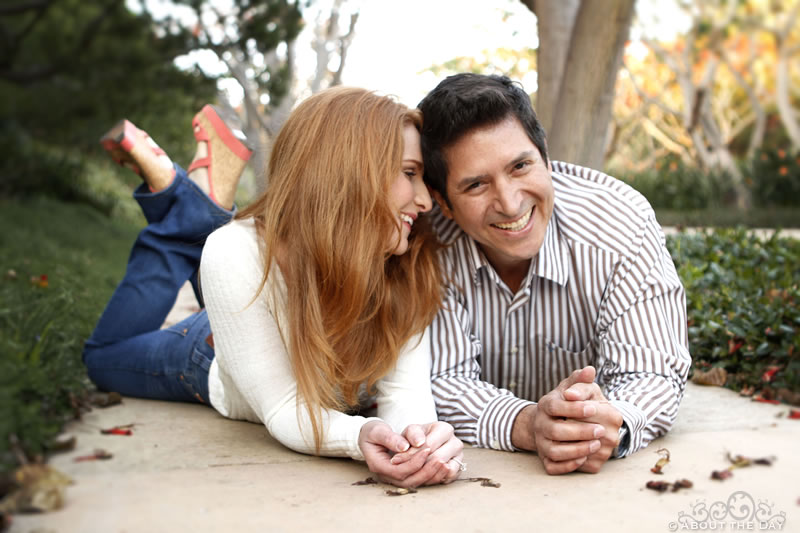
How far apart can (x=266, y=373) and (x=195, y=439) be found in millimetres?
380

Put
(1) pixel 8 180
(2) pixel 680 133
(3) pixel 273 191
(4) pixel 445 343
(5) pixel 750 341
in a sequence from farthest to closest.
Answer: (2) pixel 680 133 → (1) pixel 8 180 → (5) pixel 750 341 → (4) pixel 445 343 → (3) pixel 273 191

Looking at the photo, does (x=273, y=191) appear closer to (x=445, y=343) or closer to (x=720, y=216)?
(x=445, y=343)

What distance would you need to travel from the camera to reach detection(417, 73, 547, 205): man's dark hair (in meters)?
2.66

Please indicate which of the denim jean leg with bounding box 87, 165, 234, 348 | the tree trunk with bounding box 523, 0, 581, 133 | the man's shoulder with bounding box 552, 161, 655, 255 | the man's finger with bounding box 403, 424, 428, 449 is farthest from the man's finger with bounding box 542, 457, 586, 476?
the tree trunk with bounding box 523, 0, 581, 133

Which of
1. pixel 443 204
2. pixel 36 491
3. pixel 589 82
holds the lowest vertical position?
pixel 36 491

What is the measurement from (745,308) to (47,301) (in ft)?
12.1

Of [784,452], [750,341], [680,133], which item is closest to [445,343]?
[784,452]

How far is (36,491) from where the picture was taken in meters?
1.67

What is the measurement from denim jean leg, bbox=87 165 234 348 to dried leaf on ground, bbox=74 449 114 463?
1.39 m

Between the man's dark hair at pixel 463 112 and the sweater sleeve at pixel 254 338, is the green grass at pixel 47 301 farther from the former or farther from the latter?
the man's dark hair at pixel 463 112

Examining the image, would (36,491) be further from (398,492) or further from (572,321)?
(572,321)

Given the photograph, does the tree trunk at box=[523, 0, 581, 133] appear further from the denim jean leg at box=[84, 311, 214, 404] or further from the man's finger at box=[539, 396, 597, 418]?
the man's finger at box=[539, 396, 597, 418]

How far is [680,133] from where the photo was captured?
2042 cm

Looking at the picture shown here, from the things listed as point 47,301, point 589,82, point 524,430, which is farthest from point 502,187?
point 47,301
